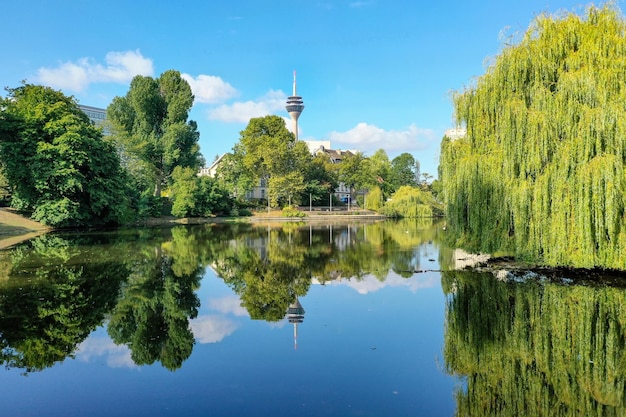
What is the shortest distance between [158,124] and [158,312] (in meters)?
57.1

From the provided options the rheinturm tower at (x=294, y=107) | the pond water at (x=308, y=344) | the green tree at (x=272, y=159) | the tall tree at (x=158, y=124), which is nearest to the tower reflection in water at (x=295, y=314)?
the pond water at (x=308, y=344)

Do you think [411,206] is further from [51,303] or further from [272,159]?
[51,303]

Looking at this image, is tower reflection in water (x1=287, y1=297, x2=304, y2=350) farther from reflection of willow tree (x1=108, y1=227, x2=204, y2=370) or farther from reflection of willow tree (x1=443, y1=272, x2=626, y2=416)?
reflection of willow tree (x1=443, y1=272, x2=626, y2=416)

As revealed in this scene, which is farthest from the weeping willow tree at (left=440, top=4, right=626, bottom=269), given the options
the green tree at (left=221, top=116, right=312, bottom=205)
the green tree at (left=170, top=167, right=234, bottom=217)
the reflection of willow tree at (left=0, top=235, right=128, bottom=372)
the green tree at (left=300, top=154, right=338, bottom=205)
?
the green tree at (left=300, top=154, right=338, bottom=205)

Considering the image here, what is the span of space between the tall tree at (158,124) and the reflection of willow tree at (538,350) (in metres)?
53.0

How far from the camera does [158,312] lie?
35.4ft

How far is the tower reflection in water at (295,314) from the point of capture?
959 centimetres

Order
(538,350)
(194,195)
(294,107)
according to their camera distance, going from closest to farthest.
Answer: (538,350) → (194,195) → (294,107)

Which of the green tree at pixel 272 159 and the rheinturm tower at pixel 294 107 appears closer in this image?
the green tree at pixel 272 159

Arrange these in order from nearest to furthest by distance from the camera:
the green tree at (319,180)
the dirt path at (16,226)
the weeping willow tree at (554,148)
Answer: the weeping willow tree at (554,148) → the dirt path at (16,226) → the green tree at (319,180)

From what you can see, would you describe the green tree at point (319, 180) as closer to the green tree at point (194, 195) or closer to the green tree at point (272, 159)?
the green tree at point (272, 159)

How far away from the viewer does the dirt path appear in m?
31.9

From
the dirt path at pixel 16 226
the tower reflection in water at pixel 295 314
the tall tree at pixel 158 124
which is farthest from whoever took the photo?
the tall tree at pixel 158 124

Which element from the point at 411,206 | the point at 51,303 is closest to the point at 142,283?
the point at 51,303
